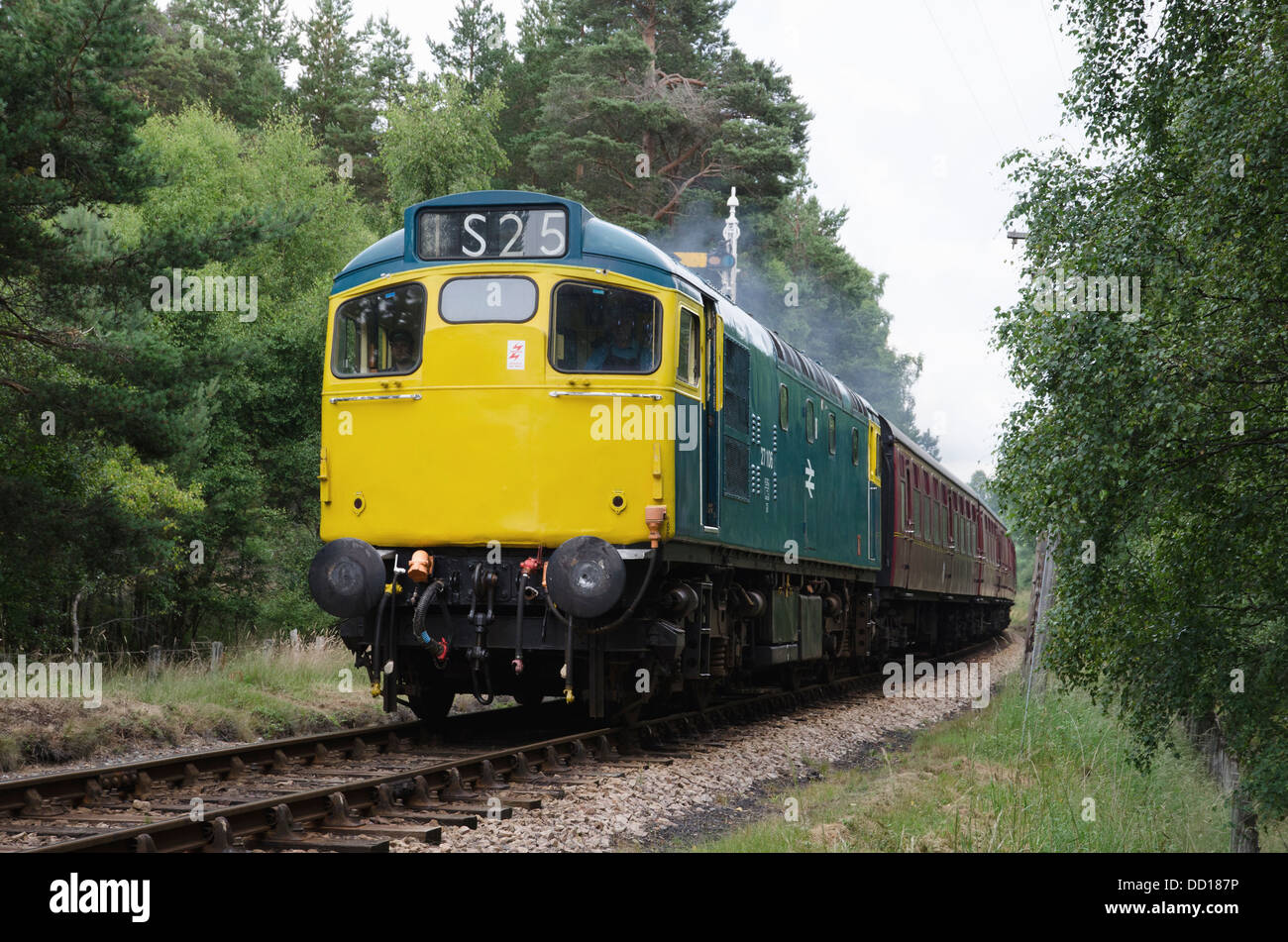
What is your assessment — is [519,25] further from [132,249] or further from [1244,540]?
[1244,540]

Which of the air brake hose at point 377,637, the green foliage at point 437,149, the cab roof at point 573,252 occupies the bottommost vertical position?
the air brake hose at point 377,637

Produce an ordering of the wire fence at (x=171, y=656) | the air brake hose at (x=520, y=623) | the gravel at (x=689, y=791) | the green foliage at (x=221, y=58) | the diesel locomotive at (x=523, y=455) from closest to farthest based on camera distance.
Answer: the gravel at (x=689, y=791)
the air brake hose at (x=520, y=623)
the diesel locomotive at (x=523, y=455)
the wire fence at (x=171, y=656)
the green foliage at (x=221, y=58)

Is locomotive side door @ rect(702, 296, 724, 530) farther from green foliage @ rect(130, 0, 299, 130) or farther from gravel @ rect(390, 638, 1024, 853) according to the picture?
green foliage @ rect(130, 0, 299, 130)
